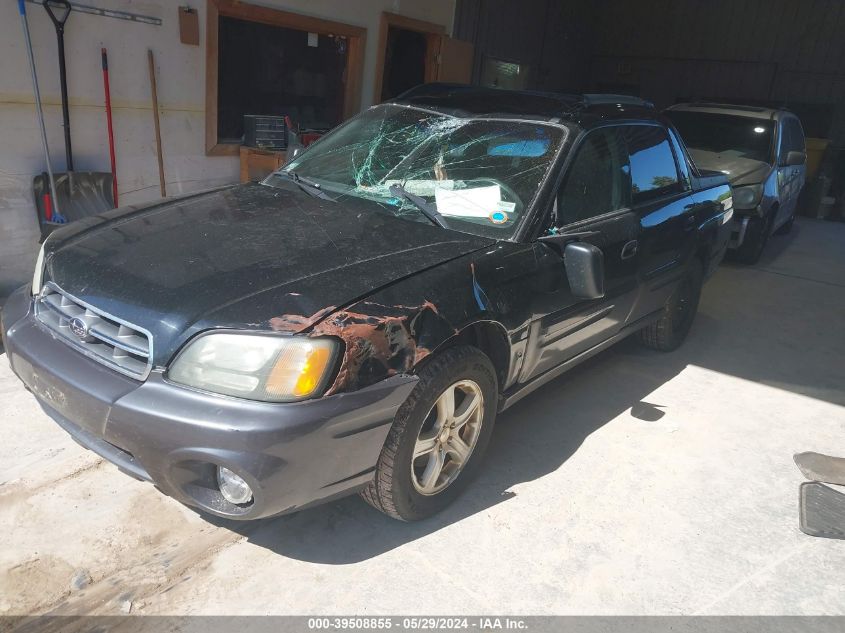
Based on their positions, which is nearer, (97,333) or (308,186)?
(97,333)

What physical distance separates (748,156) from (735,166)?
35 cm

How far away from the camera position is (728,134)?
753cm

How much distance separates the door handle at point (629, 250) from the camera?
337 centimetres

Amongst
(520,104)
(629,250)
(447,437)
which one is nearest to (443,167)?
(520,104)

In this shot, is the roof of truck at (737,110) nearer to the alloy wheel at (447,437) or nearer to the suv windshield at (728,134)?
the suv windshield at (728,134)

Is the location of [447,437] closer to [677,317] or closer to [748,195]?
[677,317]

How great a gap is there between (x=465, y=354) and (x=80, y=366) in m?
1.34

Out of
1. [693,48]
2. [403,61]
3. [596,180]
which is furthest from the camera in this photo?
[693,48]

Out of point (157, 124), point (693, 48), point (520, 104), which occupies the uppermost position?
point (693, 48)

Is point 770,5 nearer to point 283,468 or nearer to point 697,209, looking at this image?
point 697,209

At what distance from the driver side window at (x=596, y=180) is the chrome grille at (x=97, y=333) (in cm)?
184

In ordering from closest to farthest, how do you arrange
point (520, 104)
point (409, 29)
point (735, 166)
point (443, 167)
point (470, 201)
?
point (470, 201), point (443, 167), point (520, 104), point (735, 166), point (409, 29)

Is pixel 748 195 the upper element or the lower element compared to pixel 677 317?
upper

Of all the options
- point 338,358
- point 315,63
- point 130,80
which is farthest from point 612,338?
point 315,63
